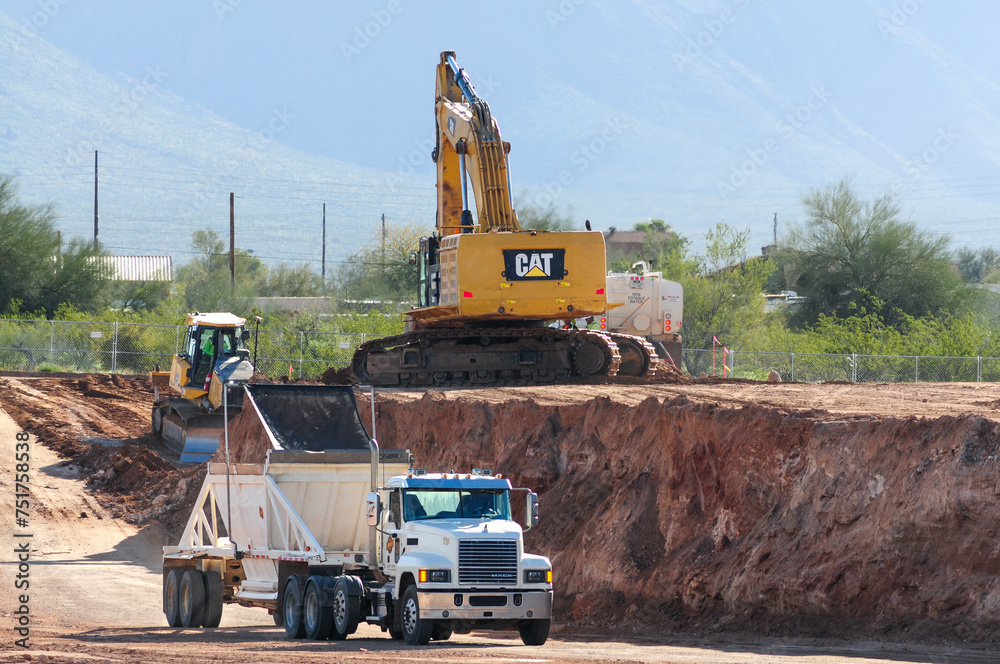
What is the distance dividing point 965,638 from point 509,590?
4.77 metres

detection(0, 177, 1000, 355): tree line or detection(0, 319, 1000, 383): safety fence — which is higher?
detection(0, 177, 1000, 355): tree line

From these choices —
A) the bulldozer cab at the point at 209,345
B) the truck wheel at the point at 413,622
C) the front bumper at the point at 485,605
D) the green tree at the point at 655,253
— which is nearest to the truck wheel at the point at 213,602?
the truck wheel at the point at 413,622

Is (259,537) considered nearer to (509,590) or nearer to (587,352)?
(509,590)

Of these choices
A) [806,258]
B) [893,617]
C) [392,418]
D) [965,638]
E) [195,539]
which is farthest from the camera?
[806,258]

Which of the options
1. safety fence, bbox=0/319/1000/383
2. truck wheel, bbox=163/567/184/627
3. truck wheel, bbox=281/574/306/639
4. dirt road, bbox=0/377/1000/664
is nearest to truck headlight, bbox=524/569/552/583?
dirt road, bbox=0/377/1000/664

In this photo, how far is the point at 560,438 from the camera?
20.1 m

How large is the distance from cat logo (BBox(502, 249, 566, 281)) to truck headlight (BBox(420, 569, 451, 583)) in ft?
38.5

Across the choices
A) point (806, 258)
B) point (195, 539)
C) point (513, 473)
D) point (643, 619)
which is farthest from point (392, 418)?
point (806, 258)

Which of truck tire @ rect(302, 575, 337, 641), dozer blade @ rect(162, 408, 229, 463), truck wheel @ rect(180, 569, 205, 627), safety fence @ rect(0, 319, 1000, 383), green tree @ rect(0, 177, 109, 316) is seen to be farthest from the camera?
green tree @ rect(0, 177, 109, 316)

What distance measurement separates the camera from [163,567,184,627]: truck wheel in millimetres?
16969

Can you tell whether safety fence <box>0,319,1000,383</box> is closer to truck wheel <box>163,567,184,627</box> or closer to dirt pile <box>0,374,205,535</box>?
dirt pile <box>0,374,205,535</box>

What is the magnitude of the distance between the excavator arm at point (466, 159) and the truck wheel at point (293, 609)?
11495mm

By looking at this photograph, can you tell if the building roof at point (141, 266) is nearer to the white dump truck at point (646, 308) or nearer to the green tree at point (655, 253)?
the green tree at point (655, 253)

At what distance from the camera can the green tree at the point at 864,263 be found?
50656 mm
